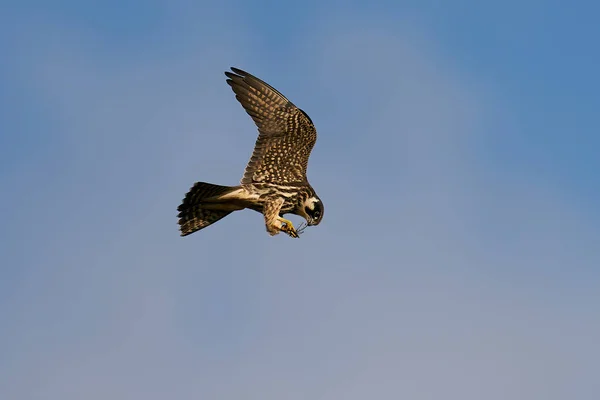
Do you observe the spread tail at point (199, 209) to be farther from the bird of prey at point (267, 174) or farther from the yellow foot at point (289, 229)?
the yellow foot at point (289, 229)

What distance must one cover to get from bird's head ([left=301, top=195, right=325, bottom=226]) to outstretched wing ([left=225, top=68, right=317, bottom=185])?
89 centimetres

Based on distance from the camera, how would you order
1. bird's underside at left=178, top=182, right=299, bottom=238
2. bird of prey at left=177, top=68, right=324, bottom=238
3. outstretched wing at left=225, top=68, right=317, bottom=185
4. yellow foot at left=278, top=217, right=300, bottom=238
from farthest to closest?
outstretched wing at left=225, top=68, right=317, bottom=185
bird of prey at left=177, top=68, right=324, bottom=238
bird's underside at left=178, top=182, right=299, bottom=238
yellow foot at left=278, top=217, right=300, bottom=238

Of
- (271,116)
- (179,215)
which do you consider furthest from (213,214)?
(271,116)

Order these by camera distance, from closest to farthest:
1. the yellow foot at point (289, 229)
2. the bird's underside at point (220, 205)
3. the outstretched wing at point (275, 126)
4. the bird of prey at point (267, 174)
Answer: the yellow foot at point (289, 229), the bird's underside at point (220, 205), the bird of prey at point (267, 174), the outstretched wing at point (275, 126)

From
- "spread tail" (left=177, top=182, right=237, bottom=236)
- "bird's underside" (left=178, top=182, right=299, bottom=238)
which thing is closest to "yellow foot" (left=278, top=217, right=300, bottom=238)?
"bird's underside" (left=178, top=182, right=299, bottom=238)

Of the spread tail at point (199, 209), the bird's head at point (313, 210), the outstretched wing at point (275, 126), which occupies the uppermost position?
the outstretched wing at point (275, 126)

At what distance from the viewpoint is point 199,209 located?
62.7ft

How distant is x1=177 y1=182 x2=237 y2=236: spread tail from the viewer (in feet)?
60.5

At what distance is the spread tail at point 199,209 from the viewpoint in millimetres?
18438

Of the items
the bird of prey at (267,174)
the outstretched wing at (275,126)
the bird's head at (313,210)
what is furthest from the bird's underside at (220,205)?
the outstretched wing at (275,126)

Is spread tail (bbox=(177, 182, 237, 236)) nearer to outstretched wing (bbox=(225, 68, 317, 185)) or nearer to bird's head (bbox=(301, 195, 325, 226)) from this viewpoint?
outstretched wing (bbox=(225, 68, 317, 185))

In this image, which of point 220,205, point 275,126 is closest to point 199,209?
point 220,205

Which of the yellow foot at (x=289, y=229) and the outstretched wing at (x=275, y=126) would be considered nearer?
the yellow foot at (x=289, y=229)

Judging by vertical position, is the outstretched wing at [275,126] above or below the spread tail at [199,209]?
above
